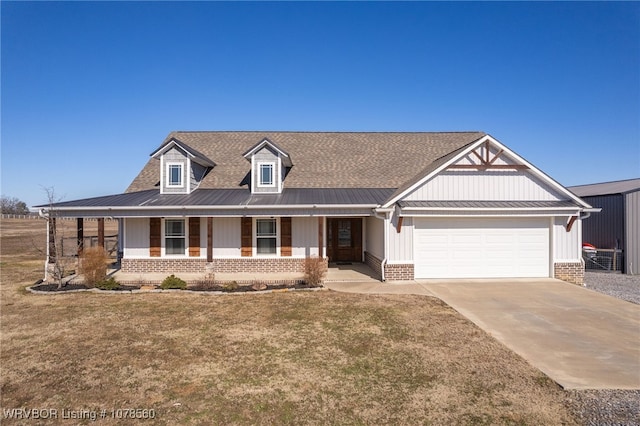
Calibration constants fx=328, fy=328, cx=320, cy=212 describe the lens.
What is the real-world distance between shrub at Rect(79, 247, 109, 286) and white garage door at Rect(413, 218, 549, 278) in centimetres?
1216

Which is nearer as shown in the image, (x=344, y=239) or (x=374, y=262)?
(x=374, y=262)

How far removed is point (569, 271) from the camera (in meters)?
13.2

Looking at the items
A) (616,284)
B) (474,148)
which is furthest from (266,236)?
(616,284)

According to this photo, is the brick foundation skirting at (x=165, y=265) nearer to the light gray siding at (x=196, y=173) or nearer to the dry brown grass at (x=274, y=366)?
the light gray siding at (x=196, y=173)

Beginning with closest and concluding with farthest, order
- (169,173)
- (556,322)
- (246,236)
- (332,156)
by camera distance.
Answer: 1. (556,322)
2. (246,236)
3. (169,173)
4. (332,156)

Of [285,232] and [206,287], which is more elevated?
[285,232]

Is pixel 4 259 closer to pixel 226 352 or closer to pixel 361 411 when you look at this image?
pixel 226 352

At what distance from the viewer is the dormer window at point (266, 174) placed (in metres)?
16.2

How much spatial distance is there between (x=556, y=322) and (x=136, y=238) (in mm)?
16051

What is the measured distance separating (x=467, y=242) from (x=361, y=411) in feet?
34.3

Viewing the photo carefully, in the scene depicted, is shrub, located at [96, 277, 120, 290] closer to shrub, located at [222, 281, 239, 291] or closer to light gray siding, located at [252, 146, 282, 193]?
shrub, located at [222, 281, 239, 291]

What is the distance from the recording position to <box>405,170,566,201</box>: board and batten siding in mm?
13625

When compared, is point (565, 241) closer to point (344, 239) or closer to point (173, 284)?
point (344, 239)

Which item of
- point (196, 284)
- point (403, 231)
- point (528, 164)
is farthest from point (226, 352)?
point (528, 164)
